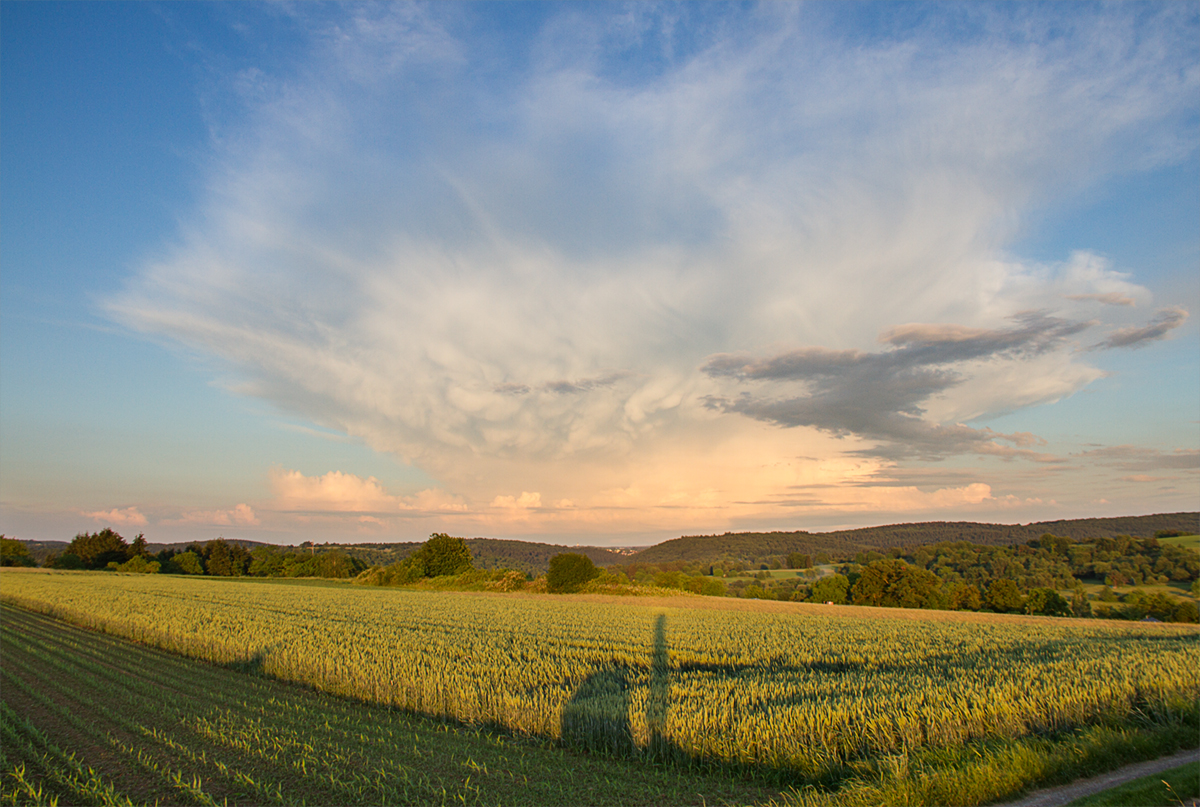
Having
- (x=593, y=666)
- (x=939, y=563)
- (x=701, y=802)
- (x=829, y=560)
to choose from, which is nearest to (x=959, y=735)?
(x=701, y=802)

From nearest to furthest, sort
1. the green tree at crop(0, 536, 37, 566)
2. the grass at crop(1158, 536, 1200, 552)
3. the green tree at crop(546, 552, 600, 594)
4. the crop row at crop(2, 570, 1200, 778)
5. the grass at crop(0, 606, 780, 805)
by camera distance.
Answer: the grass at crop(0, 606, 780, 805) → the crop row at crop(2, 570, 1200, 778) → the green tree at crop(546, 552, 600, 594) → the grass at crop(1158, 536, 1200, 552) → the green tree at crop(0, 536, 37, 566)

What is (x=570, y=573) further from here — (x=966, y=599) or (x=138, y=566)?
(x=138, y=566)

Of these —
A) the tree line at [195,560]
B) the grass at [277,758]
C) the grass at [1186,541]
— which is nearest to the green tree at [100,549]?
the tree line at [195,560]

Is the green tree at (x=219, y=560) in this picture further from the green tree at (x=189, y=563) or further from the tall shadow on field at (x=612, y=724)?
the tall shadow on field at (x=612, y=724)

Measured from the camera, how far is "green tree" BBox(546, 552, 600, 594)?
226 feet

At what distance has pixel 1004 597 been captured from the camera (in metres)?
74.2

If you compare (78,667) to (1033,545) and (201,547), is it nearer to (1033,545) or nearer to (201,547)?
(201,547)

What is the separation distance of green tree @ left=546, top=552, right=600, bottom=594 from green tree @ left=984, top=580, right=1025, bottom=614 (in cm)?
5297

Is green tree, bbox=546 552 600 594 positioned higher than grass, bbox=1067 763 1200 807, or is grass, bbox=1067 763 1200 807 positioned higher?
grass, bbox=1067 763 1200 807

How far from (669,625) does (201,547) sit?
115 metres

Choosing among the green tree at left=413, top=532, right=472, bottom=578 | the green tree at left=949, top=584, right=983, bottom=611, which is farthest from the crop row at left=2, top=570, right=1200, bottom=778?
the green tree at left=413, top=532, right=472, bottom=578

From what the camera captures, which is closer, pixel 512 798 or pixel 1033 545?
pixel 512 798

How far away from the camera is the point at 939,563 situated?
106m

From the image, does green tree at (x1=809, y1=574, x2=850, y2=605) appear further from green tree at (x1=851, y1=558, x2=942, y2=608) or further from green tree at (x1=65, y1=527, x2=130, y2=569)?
green tree at (x1=65, y1=527, x2=130, y2=569)
